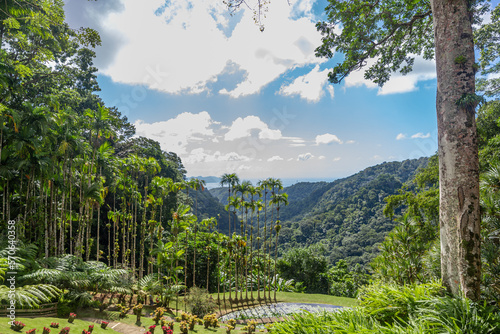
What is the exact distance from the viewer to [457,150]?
387 cm

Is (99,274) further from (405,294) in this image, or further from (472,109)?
(472,109)

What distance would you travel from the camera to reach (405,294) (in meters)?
3.86

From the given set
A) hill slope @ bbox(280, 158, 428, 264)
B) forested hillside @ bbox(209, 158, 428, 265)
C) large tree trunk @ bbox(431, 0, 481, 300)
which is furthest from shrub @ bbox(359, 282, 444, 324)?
hill slope @ bbox(280, 158, 428, 264)

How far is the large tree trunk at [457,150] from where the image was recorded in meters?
3.67

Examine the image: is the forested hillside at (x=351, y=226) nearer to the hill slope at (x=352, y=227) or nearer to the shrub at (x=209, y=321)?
the hill slope at (x=352, y=227)

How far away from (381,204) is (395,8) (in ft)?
176

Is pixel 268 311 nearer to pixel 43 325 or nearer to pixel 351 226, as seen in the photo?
pixel 43 325

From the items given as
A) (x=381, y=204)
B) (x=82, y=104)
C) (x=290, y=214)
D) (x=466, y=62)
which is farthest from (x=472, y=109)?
(x=290, y=214)

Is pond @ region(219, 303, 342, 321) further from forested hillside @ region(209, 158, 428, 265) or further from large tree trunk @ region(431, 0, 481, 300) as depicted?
forested hillside @ region(209, 158, 428, 265)

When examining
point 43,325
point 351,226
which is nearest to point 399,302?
point 43,325

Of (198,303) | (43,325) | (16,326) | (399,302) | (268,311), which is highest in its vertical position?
(399,302)

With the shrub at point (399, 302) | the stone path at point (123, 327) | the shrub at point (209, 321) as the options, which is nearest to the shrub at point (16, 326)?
the stone path at point (123, 327)

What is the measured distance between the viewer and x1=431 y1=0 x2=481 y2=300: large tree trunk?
367cm

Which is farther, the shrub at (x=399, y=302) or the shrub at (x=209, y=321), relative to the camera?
the shrub at (x=209, y=321)
